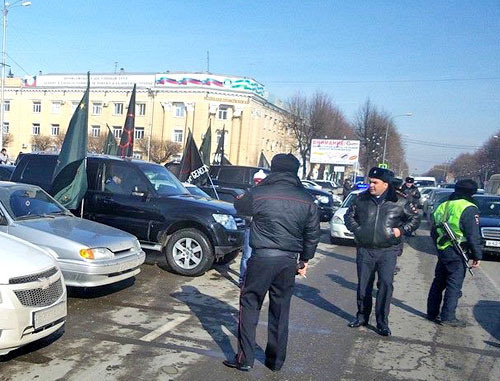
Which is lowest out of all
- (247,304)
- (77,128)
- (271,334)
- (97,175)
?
(271,334)

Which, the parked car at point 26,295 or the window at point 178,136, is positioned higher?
the window at point 178,136

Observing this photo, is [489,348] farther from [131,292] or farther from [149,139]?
[149,139]

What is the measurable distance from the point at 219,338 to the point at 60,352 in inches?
63.9

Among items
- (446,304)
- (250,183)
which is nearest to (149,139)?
(250,183)

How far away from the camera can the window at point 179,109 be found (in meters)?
64.8

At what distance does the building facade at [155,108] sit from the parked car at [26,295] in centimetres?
5672

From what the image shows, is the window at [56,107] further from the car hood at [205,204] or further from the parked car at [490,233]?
the car hood at [205,204]

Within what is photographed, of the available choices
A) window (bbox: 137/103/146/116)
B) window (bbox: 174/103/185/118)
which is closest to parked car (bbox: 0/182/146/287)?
window (bbox: 174/103/185/118)

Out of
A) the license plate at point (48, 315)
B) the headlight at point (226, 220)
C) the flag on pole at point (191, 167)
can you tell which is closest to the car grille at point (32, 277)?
the license plate at point (48, 315)

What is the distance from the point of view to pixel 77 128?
29.5ft

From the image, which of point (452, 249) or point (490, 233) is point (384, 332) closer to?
point (452, 249)

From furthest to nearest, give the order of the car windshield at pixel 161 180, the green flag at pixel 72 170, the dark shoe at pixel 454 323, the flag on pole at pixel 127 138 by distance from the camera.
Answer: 1. the flag on pole at pixel 127 138
2. the car windshield at pixel 161 180
3. the green flag at pixel 72 170
4. the dark shoe at pixel 454 323

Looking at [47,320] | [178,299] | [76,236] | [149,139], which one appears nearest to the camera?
[47,320]

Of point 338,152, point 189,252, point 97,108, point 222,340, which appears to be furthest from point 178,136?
point 222,340
